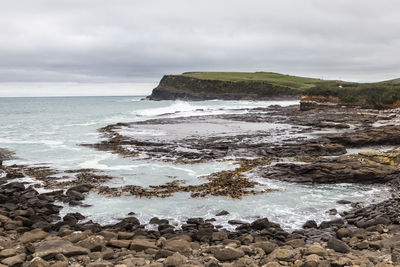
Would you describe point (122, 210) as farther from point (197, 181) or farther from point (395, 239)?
point (395, 239)

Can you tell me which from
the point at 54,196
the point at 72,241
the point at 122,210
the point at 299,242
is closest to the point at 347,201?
the point at 299,242

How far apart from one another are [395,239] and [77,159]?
71.6 ft

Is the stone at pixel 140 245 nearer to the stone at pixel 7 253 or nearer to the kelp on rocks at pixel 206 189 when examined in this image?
the stone at pixel 7 253

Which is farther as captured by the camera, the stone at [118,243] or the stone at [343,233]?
the stone at [343,233]

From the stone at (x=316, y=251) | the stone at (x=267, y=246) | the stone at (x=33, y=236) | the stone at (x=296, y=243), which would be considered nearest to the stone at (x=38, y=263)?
the stone at (x=33, y=236)

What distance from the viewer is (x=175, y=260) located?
340 inches

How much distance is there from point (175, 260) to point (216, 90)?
488 ft

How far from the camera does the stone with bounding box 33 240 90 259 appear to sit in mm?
8922

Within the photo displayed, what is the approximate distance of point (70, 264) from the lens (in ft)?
Result: 28.7

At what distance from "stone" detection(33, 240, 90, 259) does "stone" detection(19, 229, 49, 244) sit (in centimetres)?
111

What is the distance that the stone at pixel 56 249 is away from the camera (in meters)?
8.92

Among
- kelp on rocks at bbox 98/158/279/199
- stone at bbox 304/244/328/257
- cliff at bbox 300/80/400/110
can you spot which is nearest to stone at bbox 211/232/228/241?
stone at bbox 304/244/328/257

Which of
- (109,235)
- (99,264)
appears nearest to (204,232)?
(109,235)

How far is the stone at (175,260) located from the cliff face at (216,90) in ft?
397
